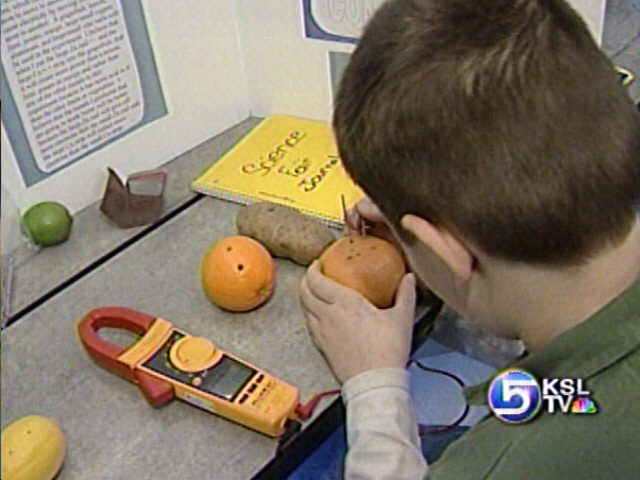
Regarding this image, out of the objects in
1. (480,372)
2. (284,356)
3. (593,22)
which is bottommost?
(480,372)

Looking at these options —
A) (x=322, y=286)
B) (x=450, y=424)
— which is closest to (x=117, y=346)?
(x=322, y=286)

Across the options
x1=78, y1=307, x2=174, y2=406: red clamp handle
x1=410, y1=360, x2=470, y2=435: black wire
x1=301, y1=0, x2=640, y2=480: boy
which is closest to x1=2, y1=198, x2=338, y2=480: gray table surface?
x1=78, y1=307, x2=174, y2=406: red clamp handle

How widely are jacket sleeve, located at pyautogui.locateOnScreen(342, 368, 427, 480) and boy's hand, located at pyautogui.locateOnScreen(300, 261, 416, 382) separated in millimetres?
16

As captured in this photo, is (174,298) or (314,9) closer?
(174,298)

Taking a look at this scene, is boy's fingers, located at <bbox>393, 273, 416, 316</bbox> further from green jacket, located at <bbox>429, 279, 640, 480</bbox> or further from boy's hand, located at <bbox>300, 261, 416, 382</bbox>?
green jacket, located at <bbox>429, 279, 640, 480</bbox>

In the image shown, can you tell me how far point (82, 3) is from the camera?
0.91 metres

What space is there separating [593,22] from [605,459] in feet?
1.96

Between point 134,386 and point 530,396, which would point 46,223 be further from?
point 530,396

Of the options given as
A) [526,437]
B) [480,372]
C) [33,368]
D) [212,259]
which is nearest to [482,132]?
[526,437]

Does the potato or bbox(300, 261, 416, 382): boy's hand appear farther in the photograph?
the potato

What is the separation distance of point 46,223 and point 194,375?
1.06 feet

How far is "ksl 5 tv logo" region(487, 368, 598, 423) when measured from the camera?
58 centimetres

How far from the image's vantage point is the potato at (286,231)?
2.80 ft

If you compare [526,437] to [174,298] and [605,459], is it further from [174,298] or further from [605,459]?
[174,298]
